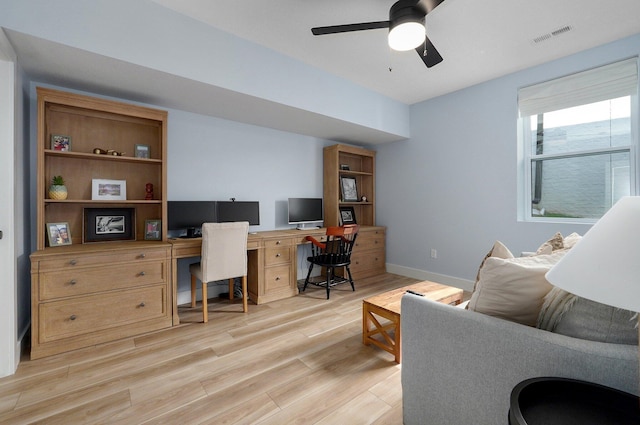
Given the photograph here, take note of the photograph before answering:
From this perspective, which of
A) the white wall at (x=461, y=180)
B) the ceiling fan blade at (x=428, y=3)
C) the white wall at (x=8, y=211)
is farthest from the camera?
the white wall at (x=461, y=180)

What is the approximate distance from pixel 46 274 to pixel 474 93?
4.67m

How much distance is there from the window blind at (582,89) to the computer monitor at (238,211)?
3317 mm

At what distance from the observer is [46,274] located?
6.84 ft

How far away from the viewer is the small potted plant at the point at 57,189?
241 centimetres

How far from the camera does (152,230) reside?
2.86 m

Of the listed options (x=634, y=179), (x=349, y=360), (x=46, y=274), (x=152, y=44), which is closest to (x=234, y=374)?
(x=349, y=360)

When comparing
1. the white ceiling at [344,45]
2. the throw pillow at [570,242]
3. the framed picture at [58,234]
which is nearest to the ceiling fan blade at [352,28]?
the white ceiling at [344,45]

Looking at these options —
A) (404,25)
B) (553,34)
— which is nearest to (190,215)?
(404,25)

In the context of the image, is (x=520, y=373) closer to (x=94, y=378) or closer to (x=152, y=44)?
(x=94, y=378)

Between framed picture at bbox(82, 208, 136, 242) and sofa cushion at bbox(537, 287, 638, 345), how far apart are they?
3.34 m

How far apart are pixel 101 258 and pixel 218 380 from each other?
1.41 meters

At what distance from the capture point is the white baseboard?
363 cm

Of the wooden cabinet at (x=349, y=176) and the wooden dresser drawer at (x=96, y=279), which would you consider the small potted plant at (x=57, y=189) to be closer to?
the wooden dresser drawer at (x=96, y=279)

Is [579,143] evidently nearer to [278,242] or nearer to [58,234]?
[278,242]
